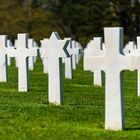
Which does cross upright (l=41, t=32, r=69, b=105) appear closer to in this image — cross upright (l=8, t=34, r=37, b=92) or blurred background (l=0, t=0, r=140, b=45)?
cross upright (l=8, t=34, r=37, b=92)

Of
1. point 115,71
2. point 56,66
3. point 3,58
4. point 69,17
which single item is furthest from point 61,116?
point 69,17

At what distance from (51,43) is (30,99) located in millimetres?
1339

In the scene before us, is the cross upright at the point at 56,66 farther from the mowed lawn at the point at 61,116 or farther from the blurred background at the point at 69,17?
the blurred background at the point at 69,17

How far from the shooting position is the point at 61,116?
1241 centimetres

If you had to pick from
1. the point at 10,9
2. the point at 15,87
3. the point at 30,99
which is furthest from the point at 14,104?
the point at 10,9

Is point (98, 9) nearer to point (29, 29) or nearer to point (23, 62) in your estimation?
point (29, 29)

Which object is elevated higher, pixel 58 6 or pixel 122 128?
pixel 58 6

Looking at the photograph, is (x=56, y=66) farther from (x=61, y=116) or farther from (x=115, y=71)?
(x=115, y=71)

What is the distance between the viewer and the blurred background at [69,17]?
5994 cm

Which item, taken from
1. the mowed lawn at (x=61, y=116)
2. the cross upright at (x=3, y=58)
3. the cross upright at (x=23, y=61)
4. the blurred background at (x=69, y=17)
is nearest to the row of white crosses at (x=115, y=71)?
the mowed lawn at (x=61, y=116)

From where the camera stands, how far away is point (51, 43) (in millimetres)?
14398

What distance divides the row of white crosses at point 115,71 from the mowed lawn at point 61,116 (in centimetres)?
21

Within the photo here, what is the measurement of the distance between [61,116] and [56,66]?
6.68ft

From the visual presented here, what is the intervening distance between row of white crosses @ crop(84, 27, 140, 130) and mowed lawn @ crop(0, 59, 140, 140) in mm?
209
